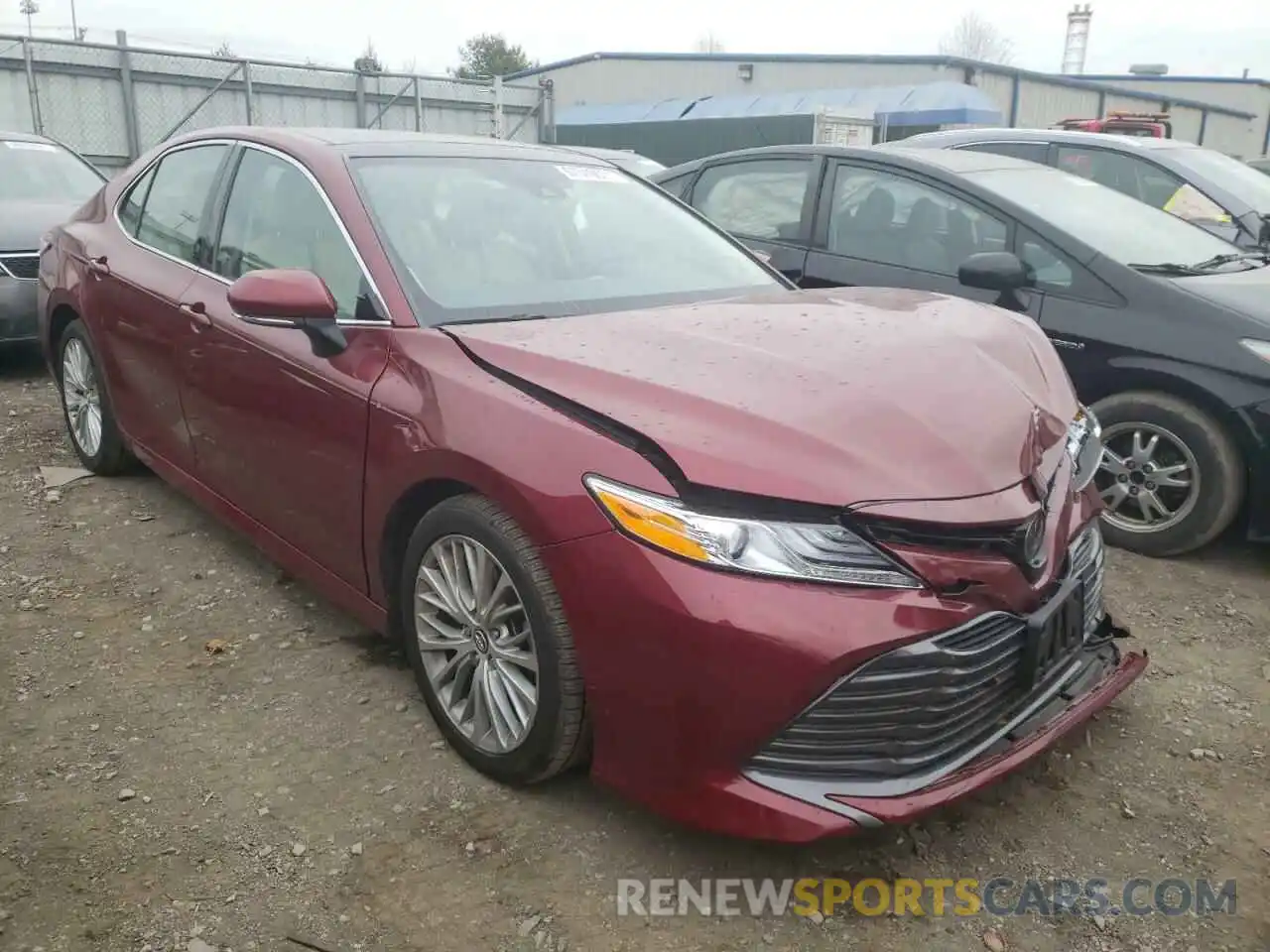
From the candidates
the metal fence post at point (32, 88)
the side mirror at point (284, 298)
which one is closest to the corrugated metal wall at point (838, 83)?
the metal fence post at point (32, 88)

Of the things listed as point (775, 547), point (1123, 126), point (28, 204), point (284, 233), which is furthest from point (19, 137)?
point (1123, 126)

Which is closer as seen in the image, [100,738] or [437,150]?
[100,738]

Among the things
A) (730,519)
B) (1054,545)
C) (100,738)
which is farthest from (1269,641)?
(100,738)

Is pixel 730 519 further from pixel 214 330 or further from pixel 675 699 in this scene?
pixel 214 330

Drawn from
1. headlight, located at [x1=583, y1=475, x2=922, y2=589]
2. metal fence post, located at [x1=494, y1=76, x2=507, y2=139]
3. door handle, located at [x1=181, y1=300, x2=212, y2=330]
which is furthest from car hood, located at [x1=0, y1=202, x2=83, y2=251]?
metal fence post, located at [x1=494, y1=76, x2=507, y2=139]

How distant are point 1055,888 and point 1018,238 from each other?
3.08 m

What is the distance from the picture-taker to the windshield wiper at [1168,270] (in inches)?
168

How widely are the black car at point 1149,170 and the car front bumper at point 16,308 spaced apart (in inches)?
214

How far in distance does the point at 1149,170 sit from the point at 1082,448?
16.6 ft

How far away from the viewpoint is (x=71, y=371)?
473cm

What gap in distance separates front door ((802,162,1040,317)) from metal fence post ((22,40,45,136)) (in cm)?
1135

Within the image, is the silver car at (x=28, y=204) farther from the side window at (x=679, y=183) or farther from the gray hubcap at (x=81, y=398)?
the side window at (x=679, y=183)

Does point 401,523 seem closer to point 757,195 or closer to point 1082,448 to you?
point 1082,448

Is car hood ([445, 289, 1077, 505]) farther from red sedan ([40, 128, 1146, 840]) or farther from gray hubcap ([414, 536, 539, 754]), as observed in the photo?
gray hubcap ([414, 536, 539, 754])
